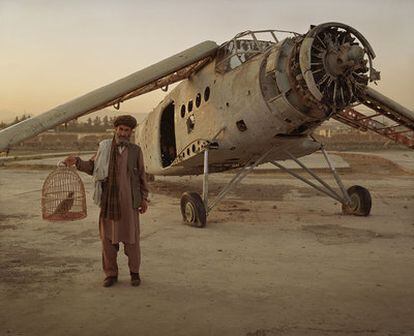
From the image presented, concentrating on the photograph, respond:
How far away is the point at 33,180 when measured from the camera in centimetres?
2067

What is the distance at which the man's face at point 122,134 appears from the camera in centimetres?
595

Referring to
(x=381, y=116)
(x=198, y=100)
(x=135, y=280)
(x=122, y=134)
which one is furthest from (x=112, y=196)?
(x=381, y=116)

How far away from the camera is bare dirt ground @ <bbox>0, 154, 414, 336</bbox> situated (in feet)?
14.9

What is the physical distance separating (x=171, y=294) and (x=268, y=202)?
867cm

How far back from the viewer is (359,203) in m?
11.0

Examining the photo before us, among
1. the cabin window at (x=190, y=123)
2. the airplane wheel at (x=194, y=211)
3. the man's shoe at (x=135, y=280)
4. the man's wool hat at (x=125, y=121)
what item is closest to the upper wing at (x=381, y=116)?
the cabin window at (x=190, y=123)

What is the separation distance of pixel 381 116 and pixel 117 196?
1040 centimetres

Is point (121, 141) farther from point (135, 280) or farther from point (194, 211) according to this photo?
point (194, 211)

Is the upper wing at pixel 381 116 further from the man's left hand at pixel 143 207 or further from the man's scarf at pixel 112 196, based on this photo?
the man's scarf at pixel 112 196

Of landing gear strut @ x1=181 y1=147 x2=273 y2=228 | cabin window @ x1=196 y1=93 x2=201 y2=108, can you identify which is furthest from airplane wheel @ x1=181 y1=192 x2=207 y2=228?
cabin window @ x1=196 y1=93 x2=201 y2=108

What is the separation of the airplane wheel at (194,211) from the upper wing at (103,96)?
273 cm

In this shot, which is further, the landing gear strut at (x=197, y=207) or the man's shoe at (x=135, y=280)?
the landing gear strut at (x=197, y=207)

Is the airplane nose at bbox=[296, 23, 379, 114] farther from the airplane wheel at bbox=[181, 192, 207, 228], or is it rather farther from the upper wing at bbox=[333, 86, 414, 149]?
the airplane wheel at bbox=[181, 192, 207, 228]

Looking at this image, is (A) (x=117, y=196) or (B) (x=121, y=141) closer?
(A) (x=117, y=196)
